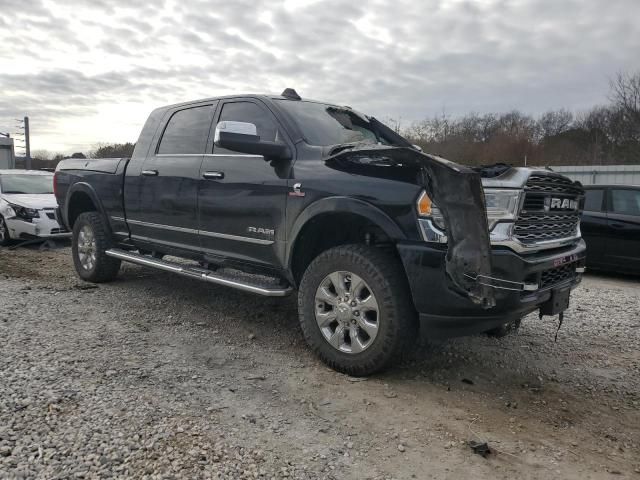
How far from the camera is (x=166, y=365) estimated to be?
11.9ft

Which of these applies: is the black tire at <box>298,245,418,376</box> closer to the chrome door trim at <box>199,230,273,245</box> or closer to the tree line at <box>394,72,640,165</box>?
the chrome door trim at <box>199,230,273,245</box>

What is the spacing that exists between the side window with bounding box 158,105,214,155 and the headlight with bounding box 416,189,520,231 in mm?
2438

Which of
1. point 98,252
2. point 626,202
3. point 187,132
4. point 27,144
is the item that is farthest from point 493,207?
point 27,144

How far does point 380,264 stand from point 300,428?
3.74 ft

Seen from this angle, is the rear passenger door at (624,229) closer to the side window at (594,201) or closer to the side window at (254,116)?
the side window at (594,201)

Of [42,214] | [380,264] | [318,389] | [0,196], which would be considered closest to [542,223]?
[380,264]

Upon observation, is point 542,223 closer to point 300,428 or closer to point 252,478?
point 300,428

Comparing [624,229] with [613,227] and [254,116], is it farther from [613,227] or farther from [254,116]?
[254,116]

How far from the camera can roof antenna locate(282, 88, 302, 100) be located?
15.1ft

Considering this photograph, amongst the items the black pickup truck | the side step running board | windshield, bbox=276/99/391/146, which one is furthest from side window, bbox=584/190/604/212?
the side step running board

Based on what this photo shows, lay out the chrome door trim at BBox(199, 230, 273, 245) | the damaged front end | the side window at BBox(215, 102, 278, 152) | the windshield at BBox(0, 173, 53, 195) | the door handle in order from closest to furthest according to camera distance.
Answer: the damaged front end < the chrome door trim at BBox(199, 230, 273, 245) < the side window at BBox(215, 102, 278, 152) < the door handle < the windshield at BBox(0, 173, 53, 195)

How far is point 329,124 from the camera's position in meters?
4.37

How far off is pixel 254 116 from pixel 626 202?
20.0 ft

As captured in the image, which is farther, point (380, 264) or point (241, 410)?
point (380, 264)
